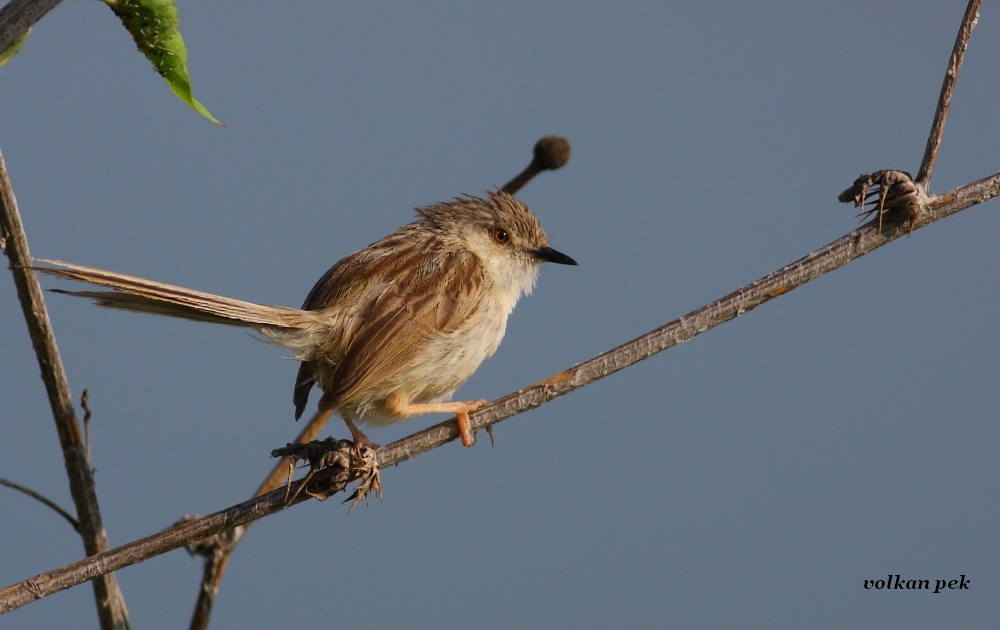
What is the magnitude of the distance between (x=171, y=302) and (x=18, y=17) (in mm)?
1233

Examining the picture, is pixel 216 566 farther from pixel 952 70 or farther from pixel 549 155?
pixel 952 70

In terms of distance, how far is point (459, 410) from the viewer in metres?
3.77

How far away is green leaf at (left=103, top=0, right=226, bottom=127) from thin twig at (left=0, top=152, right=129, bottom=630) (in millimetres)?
850

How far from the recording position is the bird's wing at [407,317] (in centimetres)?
380

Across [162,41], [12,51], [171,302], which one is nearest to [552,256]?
[171,302]

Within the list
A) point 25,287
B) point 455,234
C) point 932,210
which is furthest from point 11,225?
point 932,210

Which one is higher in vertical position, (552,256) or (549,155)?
(552,256)

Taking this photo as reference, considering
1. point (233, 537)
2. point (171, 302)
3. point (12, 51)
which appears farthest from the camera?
point (233, 537)

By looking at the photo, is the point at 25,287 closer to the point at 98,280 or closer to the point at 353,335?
the point at 98,280

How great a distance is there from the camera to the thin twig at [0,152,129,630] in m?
3.04

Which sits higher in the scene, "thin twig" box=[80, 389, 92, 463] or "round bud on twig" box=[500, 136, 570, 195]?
"round bud on twig" box=[500, 136, 570, 195]

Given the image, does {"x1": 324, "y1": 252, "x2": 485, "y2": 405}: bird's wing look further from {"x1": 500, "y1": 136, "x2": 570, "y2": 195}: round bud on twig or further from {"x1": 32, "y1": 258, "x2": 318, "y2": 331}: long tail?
{"x1": 500, "y1": 136, "x2": 570, "y2": 195}: round bud on twig

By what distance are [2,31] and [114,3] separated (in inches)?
17.5

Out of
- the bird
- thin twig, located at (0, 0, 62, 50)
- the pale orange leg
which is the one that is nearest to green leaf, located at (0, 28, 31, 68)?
thin twig, located at (0, 0, 62, 50)
